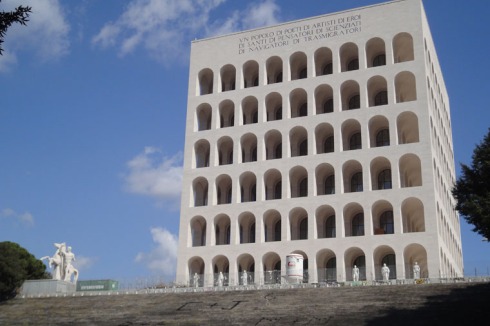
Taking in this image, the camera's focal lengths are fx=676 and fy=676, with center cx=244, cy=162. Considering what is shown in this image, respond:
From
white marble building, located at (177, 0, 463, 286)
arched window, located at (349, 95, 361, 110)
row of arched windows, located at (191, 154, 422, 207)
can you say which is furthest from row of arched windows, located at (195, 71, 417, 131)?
row of arched windows, located at (191, 154, 422, 207)

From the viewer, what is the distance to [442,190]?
54844 millimetres

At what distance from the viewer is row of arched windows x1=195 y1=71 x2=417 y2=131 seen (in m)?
53.9

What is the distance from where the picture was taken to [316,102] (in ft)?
186

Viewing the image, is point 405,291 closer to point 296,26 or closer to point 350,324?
point 350,324

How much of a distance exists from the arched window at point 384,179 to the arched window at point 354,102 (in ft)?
20.5

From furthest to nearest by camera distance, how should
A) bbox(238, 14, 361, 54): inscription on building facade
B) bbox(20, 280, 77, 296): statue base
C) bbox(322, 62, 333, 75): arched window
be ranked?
1. bbox(322, 62, 333, 75): arched window
2. bbox(238, 14, 361, 54): inscription on building facade
3. bbox(20, 280, 77, 296): statue base

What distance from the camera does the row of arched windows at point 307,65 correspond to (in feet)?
181

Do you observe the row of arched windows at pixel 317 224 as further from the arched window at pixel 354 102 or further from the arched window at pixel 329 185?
the arched window at pixel 354 102

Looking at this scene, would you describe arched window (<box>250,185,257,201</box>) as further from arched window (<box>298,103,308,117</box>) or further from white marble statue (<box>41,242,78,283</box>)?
white marble statue (<box>41,242,78,283</box>)

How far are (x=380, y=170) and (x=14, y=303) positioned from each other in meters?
29.1

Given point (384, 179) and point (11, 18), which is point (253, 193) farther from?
point (11, 18)

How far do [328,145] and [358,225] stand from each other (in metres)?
7.48

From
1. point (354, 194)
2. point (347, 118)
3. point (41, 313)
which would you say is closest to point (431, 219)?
point (354, 194)

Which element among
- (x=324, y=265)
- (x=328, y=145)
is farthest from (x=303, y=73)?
(x=324, y=265)
